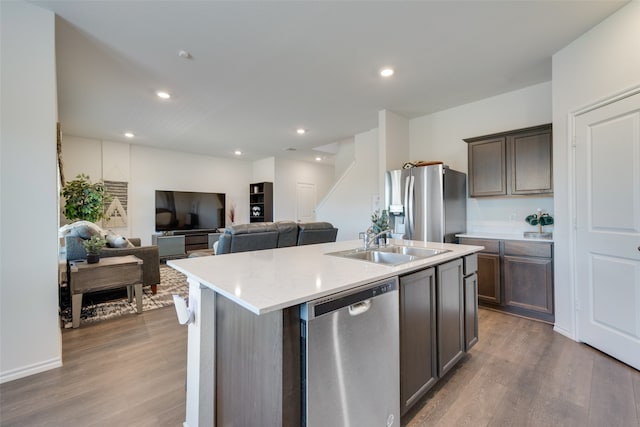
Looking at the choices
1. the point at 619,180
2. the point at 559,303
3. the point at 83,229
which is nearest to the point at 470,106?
the point at 619,180

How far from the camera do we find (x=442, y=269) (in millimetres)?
1801

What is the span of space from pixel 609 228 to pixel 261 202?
7.01 m

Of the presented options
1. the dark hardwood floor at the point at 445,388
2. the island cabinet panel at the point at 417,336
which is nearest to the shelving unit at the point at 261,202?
the dark hardwood floor at the point at 445,388

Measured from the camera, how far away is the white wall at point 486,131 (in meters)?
3.43

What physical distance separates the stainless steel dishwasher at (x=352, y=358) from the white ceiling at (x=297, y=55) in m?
2.16

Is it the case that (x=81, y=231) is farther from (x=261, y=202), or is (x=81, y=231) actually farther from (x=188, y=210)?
(x=261, y=202)

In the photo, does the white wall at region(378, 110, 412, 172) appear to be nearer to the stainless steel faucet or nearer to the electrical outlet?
the electrical outlet

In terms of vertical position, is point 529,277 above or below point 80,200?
below

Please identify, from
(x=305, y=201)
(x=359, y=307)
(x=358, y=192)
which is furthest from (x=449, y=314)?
(x=305, y=201)

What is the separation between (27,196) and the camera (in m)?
2.03

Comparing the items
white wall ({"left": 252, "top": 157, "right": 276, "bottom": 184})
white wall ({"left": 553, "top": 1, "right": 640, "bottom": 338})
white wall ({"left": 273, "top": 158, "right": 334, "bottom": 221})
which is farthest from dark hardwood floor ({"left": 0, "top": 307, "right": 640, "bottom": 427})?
white wall ({"left": 252, "top": 157, "right": 276, "bottom": 184})

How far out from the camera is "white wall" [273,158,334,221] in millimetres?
7773

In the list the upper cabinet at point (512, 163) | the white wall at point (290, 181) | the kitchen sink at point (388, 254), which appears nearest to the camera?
the kitchen sink at point (388, 254)

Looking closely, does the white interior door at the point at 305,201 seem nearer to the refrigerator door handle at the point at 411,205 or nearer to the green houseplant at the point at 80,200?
the refrigerator door handle at the point at 411,205
